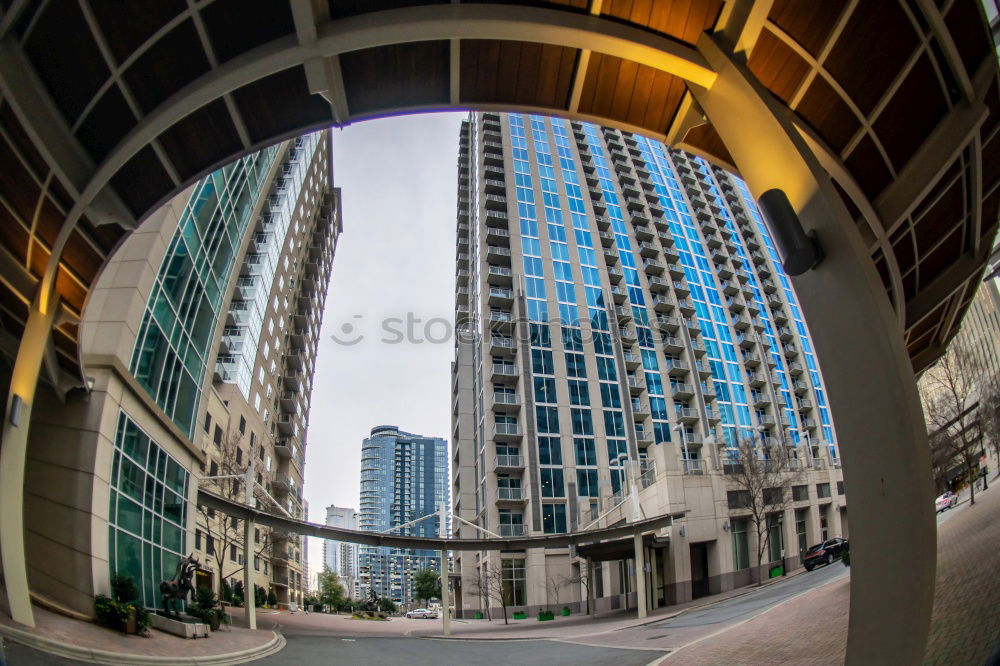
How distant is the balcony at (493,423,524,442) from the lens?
54.9 meters

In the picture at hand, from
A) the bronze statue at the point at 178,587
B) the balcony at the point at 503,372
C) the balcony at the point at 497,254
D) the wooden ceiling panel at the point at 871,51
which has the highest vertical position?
the balcony at the point at 497,254

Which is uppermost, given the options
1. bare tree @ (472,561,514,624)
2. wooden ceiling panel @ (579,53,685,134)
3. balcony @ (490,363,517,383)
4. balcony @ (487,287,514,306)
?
balcony @ (487,287,514,306)

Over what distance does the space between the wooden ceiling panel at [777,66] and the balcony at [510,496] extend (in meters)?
50.1

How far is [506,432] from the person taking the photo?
55.0m

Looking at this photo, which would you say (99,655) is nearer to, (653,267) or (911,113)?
(911,113)

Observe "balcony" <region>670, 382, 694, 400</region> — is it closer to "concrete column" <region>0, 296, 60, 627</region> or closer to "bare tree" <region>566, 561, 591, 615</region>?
"bare tree" <region>566, 561, 591, 615</region>

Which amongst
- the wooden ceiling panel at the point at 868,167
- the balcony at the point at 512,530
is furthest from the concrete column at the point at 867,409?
the balcony at the point at 512,530

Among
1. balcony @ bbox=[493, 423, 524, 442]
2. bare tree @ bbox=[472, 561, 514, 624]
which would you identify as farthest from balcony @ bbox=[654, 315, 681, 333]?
bare tree @ bbox=[472, 561, 514, 624]

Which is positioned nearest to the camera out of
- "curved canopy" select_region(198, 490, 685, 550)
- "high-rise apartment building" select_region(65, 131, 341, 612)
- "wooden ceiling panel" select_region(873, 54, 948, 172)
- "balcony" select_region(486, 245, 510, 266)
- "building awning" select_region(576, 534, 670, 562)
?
"wooden ceiling panel" select_region(873, 54, 948, 172)

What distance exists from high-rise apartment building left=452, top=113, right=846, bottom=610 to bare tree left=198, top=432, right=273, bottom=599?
69.6 ft

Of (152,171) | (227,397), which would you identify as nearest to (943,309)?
(152,171)

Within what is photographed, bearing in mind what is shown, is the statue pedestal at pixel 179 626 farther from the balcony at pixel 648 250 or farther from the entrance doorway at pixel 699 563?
the balcony at pixel 648 250

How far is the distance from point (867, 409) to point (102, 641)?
50.6 ft

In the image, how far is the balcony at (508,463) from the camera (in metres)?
53.9
